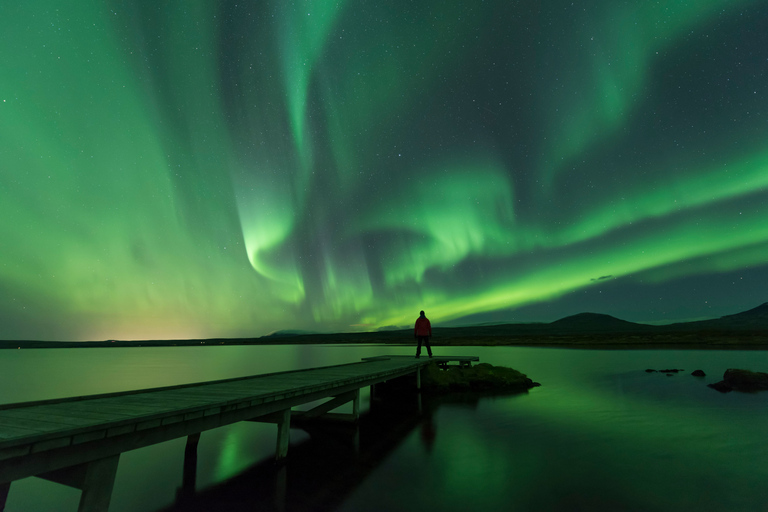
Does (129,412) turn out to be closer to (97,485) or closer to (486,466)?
(97,485)

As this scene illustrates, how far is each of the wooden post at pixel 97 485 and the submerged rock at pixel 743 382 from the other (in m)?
31.0

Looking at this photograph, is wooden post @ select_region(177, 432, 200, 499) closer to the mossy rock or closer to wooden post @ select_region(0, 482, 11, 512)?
wooden post @ select_region(0, 482, 11, 512)

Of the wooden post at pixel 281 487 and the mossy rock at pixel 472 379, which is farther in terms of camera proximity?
the mossy rock at pixel 472 379

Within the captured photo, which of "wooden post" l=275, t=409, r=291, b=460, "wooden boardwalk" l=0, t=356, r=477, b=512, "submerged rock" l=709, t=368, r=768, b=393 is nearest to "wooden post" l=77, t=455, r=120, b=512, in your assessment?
"wooden boardwalk" l=0, t=356, r=477, b=512

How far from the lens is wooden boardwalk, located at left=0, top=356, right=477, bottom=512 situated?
183 inches

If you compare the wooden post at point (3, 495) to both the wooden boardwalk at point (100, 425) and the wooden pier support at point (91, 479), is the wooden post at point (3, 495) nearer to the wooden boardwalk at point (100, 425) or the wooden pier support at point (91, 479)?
the wooden boardwalk at point (100, 425)

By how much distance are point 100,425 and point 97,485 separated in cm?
99

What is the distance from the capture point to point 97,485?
5.33 m

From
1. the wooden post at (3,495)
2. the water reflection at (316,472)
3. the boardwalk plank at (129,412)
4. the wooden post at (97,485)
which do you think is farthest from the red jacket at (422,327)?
the wooden post at (97,485)

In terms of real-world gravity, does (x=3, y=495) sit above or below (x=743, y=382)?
above

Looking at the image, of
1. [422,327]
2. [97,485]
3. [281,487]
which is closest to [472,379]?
[422,327]

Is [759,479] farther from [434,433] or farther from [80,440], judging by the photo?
[80,440]

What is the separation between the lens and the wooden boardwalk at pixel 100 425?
4.64 meters

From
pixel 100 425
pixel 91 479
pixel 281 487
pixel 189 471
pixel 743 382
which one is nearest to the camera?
pixel 100 425
